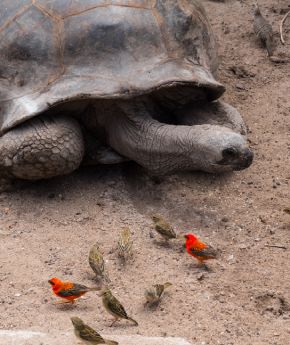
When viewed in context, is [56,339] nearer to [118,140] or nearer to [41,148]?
→ [41,148]

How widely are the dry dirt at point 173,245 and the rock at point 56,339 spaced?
220 millimetres

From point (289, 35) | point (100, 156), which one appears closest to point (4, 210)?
point (100, 156)

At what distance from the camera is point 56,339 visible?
4.49 metres

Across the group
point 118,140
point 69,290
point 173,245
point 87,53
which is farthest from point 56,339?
point 87,53

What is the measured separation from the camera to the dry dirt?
16.2 feet

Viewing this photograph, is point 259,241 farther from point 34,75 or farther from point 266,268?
point 34,75

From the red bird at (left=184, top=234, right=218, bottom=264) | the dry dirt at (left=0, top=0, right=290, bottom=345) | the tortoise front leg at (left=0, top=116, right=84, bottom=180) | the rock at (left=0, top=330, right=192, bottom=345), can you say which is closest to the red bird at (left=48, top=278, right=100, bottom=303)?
the dry dirt at (left=0, top=0, right=290, bottom=345)

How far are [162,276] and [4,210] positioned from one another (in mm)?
1617

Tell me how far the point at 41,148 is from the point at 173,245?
1.31m

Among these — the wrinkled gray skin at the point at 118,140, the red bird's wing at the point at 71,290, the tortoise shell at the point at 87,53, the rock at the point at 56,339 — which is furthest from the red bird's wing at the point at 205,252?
the tortoise shell at the point at 87,53

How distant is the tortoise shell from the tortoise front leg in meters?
0.12

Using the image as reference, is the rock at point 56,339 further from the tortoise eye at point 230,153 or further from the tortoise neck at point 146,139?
the tortoise neck at point 146,139

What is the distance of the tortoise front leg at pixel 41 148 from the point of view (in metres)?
6.25

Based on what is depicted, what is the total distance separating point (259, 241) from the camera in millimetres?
5918
